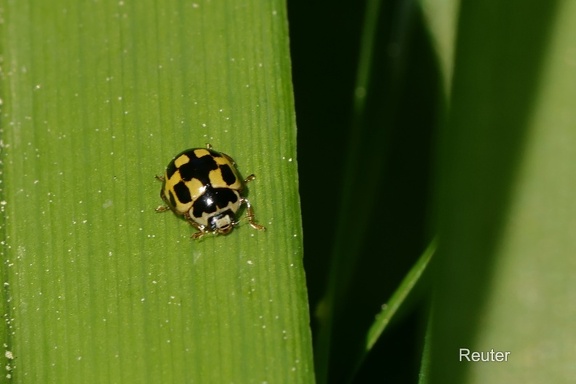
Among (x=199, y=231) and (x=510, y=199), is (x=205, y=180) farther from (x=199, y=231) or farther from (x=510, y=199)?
(x=510, y=199)

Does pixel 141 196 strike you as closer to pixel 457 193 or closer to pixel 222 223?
pixel 222 223

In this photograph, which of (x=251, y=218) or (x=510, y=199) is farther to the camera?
(x=510, y=199)

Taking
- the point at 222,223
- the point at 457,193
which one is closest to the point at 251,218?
the point at 222,223

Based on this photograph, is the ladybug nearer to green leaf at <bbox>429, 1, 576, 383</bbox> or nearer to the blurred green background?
the blurred green background

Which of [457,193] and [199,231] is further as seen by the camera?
[457,193]

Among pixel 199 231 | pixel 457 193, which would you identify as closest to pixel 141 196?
pixel 199 231

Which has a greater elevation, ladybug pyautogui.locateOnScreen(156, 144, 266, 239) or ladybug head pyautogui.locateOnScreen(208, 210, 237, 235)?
ladybug pyautogui.locateOnScreen(156, 144, 266, 239)

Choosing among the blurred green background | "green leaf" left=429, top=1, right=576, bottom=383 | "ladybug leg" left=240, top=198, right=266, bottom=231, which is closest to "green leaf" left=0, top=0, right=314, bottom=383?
"ladybug leg" left=240, top=198, right=266, bottom=231

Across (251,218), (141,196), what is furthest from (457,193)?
(141,196)
